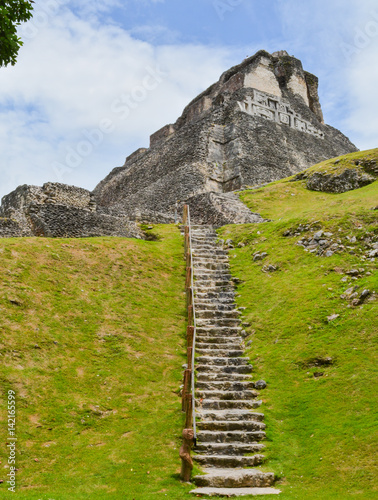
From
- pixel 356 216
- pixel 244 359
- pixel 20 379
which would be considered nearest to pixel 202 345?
pixel 244 359

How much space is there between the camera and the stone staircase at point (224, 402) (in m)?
7.65

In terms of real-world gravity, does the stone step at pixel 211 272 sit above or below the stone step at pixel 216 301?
above

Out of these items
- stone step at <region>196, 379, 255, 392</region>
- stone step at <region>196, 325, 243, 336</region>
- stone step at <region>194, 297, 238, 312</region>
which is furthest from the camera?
stone step at <region>194, 297, 238, 312</region>

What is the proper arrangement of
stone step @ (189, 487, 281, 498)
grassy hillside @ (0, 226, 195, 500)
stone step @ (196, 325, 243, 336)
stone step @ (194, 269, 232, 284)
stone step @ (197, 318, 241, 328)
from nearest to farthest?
stone step @ (189, 487, 281, 498) < grassy hillside @ (0, 226, 195, 500) < stone step @ (196, 325, 243, 336) < stone step @ (197, 318, 241, 328) < stone step @ (194, 269, 232, 284)

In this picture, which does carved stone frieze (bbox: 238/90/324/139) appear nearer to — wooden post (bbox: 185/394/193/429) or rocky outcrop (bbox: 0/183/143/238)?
rocky outcrop (bbox: 0/183/143/238)

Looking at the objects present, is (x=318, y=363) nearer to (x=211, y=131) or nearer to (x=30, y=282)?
(x=30, y=282)

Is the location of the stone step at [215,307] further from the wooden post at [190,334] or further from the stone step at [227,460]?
the stone step at [227,460]

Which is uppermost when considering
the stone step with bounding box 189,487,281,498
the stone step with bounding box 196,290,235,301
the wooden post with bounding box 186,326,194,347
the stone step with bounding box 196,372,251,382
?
the stone step with bounding box 196,290,235,301

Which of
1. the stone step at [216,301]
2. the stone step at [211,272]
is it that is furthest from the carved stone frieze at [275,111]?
the stone step at [216,301]

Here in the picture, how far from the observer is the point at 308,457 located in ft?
25.4

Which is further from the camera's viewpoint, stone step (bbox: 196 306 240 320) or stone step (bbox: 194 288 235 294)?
stone step (bbox: 194 288 235 294)

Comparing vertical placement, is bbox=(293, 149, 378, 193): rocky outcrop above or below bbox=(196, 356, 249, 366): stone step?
above

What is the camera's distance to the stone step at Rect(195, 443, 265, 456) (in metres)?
8.48

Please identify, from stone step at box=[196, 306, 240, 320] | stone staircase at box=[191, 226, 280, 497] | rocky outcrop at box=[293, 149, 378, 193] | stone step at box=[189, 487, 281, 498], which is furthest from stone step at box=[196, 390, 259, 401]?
rocky outcrop at box=[293, 149, 378, 193]
